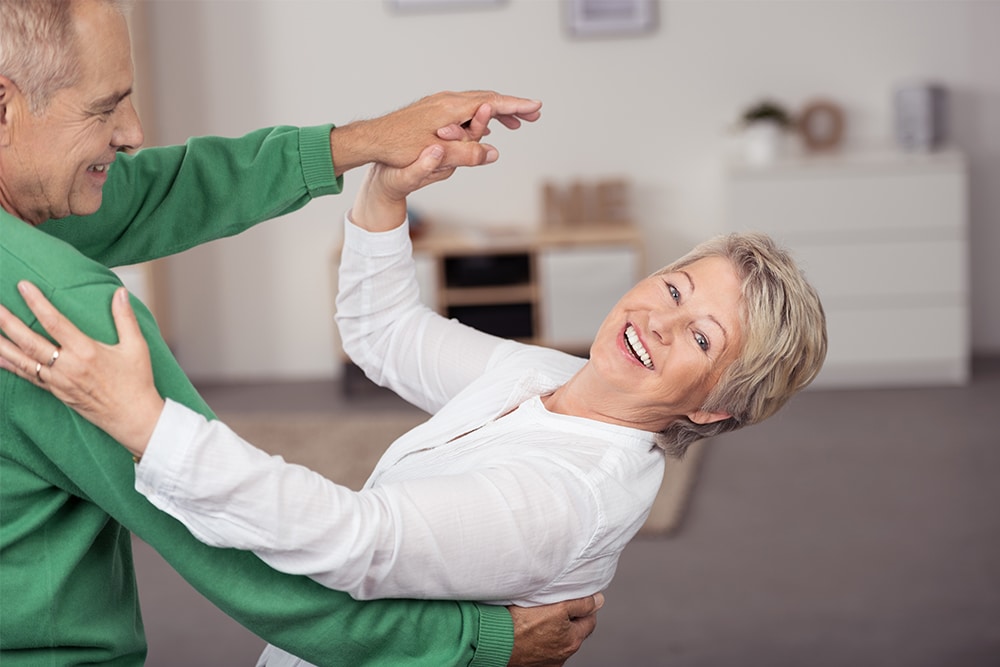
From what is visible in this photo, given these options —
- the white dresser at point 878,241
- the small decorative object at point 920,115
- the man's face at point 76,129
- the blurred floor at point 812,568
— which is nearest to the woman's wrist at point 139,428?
the man's face at point 76,129

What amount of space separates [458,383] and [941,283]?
156 inches

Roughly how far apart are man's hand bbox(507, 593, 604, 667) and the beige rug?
7.21 feet

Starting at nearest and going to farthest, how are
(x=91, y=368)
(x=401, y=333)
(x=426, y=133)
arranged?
1. (x=91, y=368)
2. (x=426, y=133)
3. (x=401, y=333)

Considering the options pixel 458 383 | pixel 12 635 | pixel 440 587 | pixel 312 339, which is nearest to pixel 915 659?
pixel 458 383

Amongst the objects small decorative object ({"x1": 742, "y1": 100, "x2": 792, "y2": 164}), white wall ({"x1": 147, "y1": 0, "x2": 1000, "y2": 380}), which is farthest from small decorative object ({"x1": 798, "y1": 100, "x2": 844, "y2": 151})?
small decorative object ({"x1": 742, "y1": 100, "x2": 792, "y2": 164})

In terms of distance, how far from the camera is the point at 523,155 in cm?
571

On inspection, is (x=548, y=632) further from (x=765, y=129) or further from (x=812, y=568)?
(x=765, y=129)

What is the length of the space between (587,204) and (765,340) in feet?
13.4

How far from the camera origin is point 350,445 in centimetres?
468

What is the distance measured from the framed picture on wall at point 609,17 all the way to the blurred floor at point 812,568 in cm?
198

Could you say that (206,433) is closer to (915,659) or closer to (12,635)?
(12,635)

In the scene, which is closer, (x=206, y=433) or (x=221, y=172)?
(x=206, y=433)

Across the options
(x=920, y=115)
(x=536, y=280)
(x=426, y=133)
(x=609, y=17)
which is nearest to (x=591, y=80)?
(x=609, y=17)

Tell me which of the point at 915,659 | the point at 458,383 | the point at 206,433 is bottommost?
the point at 915,659
